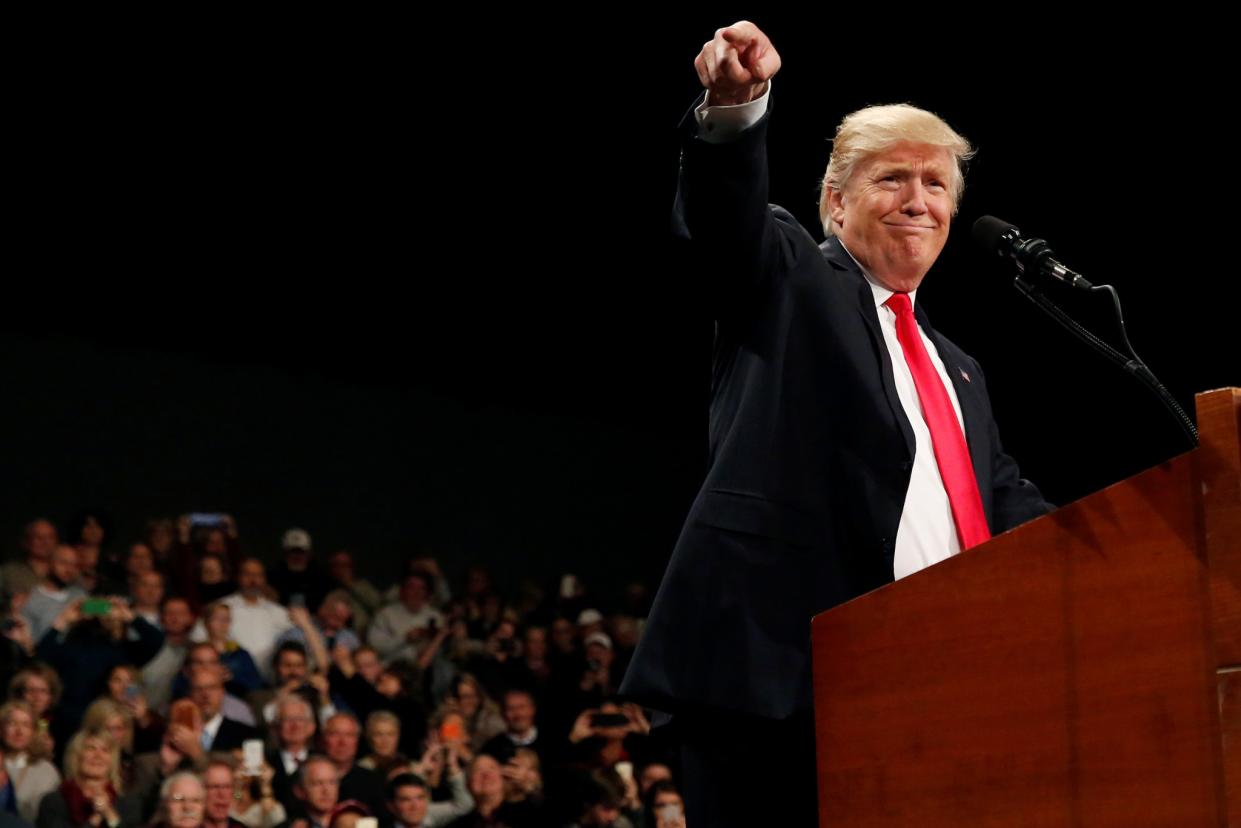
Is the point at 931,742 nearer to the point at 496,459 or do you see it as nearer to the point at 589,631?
the point at 589,631

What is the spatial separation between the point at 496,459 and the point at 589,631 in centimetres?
197

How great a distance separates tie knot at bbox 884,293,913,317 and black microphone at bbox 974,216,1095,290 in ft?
0.44

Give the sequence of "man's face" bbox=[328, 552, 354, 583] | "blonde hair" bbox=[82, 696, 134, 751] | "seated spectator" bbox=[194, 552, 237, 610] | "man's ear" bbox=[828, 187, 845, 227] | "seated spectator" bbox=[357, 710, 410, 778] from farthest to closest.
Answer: "man's face" bbox=[328, 552, 354, 583]
"seated spectator" bbox=[194, 552, 237, 610]
"seated spectator" bbox=[357, 710, 410, 778]
"blonde hair" bbox=[82, 696, 134, 751]
"man's ear" bbox=[828, 187, 845, 227]

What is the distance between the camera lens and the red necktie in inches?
68.0

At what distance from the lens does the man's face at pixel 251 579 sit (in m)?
6.02

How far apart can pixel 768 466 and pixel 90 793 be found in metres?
3.53

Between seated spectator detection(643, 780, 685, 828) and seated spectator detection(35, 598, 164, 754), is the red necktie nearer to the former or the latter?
seated spectator detection(643, 780, 685, 828)

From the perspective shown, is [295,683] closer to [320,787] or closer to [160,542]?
[320,787]

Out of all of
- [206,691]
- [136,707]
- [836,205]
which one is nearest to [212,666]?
[206,691]

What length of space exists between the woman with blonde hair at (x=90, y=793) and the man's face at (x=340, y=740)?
727mm

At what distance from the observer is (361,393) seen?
8.38 m

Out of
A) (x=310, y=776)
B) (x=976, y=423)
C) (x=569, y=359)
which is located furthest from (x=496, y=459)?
(x=976, y=423)

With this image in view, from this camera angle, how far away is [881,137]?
74.6 inches

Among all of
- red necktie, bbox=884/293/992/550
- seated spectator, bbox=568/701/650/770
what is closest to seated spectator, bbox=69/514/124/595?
seated spectator, bbox=568/701/650/770
